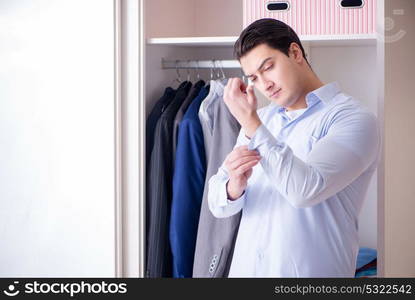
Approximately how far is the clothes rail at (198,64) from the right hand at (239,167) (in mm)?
711

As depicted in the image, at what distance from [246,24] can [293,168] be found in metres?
0.80

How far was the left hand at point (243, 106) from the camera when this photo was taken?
1.55m

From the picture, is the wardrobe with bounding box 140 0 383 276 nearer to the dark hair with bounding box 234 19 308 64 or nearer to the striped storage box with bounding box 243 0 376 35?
the striped storage box with bounding box 243 0 376 35

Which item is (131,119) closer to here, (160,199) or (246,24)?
(160,199)

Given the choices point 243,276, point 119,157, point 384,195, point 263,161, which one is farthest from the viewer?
point 119,157

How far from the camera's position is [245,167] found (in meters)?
1.59

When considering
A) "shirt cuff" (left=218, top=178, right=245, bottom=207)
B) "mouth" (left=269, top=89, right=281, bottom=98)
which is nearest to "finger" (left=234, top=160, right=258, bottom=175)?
"shirt cuff" (left=218, top=178, right=245, bottom=207)

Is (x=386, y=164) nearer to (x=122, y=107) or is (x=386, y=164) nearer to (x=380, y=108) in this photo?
(x=380, y=108)

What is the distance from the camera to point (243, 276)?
177 cm

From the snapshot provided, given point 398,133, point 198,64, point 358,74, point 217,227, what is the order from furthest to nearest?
point 358,74
point 198,64
point 217,227
point 398,133

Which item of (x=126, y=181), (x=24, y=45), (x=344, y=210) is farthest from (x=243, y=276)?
(x=24, y=45)

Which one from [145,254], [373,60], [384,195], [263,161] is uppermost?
[373,60]

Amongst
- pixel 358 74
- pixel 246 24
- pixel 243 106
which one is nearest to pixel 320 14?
pixel 246 24

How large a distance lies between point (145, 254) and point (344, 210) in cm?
83
